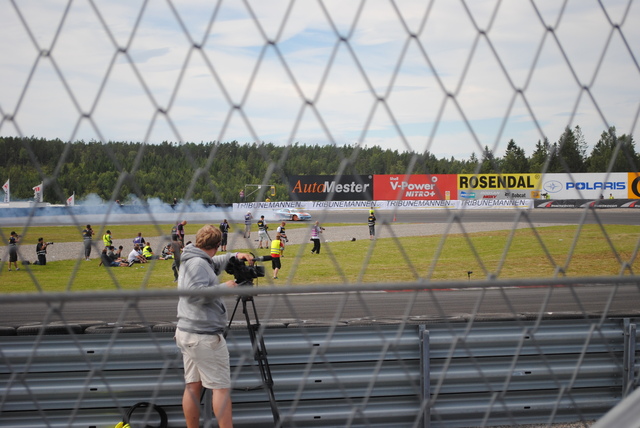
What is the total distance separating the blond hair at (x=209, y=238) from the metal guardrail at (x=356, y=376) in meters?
1.57

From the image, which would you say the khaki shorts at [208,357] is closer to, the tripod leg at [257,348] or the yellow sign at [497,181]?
the tripod leg at [257,348]

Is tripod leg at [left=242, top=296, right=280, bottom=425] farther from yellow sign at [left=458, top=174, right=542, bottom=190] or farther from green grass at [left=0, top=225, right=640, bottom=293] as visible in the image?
green grass at [left=0, top=225, right=640, bottom=293]

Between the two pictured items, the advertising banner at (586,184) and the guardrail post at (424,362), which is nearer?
the advertising banner at (586,184)

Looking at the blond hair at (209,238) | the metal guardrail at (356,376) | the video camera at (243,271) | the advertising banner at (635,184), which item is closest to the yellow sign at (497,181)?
the advertising banner at (635,184)

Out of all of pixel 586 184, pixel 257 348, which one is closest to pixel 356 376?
pixel 257 348

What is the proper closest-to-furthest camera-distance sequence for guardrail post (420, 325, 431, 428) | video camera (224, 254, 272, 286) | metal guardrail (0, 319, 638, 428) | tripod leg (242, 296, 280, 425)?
video camera (224, 254, 272, 286)
tripod leg (242, 296, 280, 425)
metal guardrail (0, 319, 638, 428)
guardrail post (420, 325, 431, 428)

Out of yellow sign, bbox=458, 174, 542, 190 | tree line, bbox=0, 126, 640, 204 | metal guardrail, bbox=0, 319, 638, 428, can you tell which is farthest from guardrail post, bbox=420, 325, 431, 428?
tree line, bbox=0, 126, 640, 204

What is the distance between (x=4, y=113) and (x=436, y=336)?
4136 millimetres

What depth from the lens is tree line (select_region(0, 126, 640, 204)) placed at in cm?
145

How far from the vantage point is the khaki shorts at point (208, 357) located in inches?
118

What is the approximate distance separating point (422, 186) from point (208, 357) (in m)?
1.51

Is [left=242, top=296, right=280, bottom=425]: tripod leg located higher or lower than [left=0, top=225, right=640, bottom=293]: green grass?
lower

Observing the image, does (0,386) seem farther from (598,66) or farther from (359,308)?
(359,308)

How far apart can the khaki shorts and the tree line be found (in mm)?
1280
